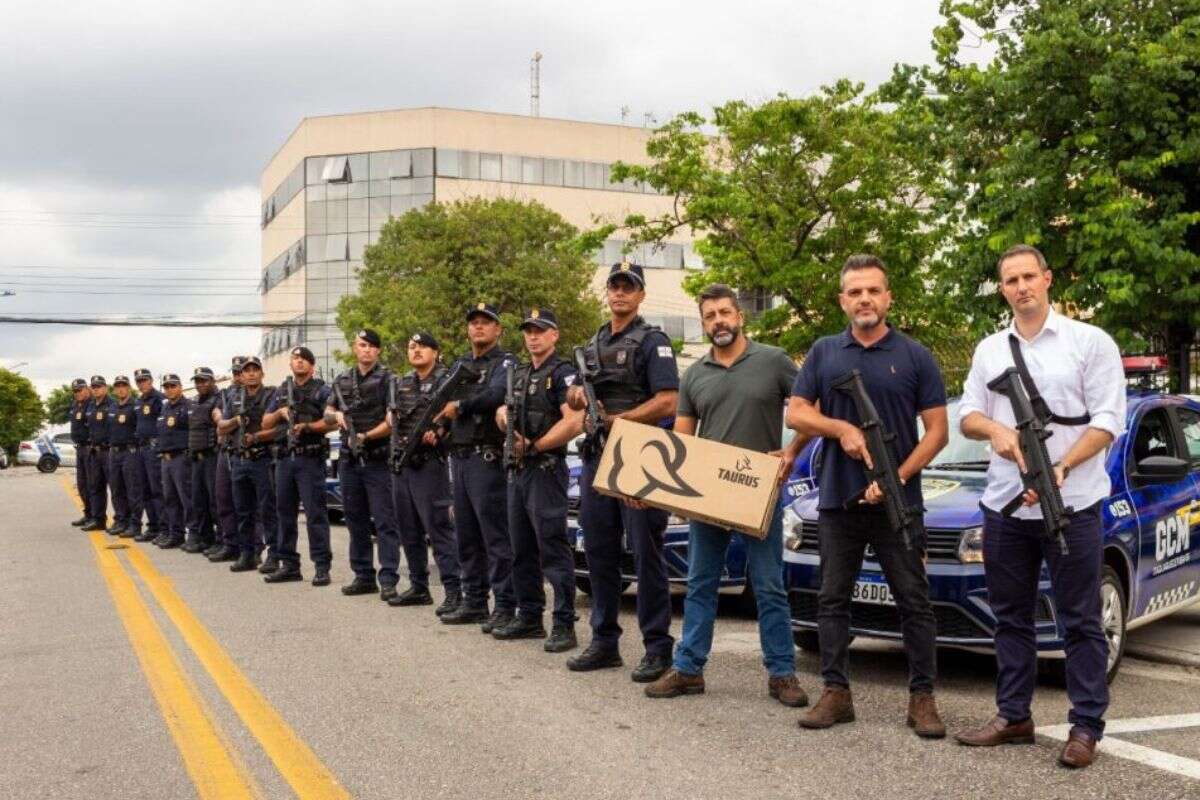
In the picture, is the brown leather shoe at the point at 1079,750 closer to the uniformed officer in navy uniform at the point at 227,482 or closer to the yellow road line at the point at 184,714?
the yellow road line at the point at 184,714

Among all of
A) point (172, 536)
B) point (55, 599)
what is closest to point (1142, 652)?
point (55, 599)

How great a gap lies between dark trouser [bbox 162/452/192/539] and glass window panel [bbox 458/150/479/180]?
158 feet

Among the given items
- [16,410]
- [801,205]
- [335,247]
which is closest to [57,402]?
[16,410]

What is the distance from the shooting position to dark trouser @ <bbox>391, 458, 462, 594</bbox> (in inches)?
370

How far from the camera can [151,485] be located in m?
16.3

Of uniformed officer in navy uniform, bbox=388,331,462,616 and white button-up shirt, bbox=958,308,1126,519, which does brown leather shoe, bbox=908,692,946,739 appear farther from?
uniformed officer in navy uniform, bbox=388,331,462,616

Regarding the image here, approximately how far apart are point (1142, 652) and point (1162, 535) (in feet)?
2.83

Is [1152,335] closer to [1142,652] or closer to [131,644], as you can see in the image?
[1142,652]

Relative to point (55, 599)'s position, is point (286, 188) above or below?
above

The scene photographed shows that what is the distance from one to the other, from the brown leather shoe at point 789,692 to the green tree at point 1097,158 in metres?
11.1

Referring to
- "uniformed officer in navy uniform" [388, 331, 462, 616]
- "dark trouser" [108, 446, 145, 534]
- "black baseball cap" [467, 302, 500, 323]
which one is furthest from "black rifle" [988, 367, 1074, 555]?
"dark trouser" [108, 446, 145, 534]

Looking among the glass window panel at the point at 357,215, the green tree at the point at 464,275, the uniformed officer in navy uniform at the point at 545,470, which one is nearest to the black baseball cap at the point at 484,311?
the uniformed officer in navy uniform at the point at 545,470

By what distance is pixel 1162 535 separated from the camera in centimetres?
729

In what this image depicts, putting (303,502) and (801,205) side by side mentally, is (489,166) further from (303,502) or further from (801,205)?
(303,502)
